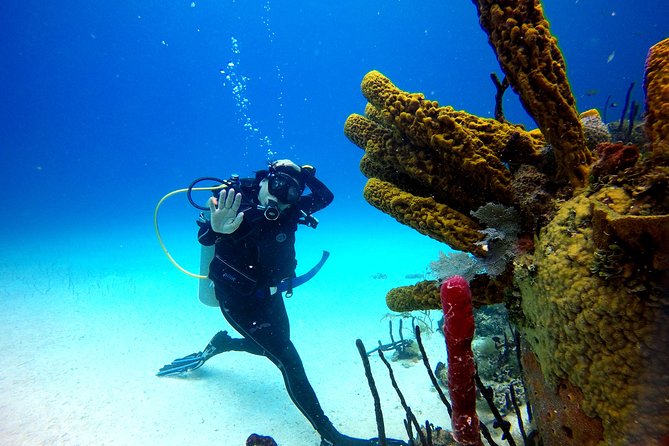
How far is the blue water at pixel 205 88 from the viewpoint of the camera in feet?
157

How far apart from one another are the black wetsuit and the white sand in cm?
85

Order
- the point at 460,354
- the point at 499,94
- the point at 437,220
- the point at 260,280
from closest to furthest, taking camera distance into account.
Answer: the point at 460,354, the point at 437,220, the point at 499,94, the point at 260,280

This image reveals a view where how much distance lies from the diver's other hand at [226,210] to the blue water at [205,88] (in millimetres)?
18578

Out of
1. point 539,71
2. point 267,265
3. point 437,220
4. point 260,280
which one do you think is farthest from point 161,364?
point 539,71

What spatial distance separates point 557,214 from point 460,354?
35.6 inches

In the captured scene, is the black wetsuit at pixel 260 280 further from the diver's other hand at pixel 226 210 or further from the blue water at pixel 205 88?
the blue water at pixel 205 88

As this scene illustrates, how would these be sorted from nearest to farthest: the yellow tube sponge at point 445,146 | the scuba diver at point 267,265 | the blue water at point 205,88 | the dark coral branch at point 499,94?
the yellow tube sponge at point 445,146 → the dark coral branch at point 499,94 → the scuba diver at point 267,265 → the blue water at point 205,88

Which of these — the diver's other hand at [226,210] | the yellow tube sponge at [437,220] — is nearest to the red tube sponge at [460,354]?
the yellow tube sponge at [437,220]

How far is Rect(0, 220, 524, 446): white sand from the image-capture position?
16.3ft

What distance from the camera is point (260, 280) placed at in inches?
207

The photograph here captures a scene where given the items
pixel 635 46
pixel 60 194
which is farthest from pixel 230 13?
pixel 635 46

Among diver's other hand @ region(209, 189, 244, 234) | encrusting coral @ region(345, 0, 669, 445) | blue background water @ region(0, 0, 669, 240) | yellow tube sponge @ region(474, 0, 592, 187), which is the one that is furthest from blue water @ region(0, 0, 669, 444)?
yellow tube sponge @ region(474, 0, 592, 187)

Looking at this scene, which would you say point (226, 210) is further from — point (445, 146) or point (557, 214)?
point (557, 214)

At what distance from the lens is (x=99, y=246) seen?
29.6 m
